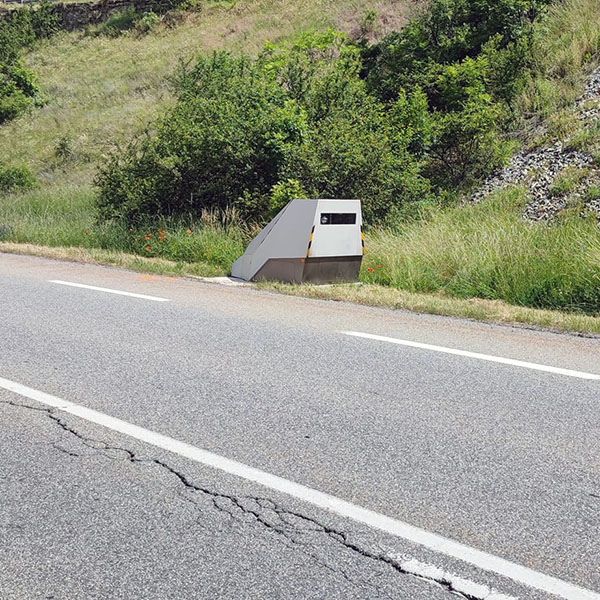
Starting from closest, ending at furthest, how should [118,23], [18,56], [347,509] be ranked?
[347,509] < [18,56] < [118,23]

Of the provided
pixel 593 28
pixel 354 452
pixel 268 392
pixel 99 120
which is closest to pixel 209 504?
pixel 354 452

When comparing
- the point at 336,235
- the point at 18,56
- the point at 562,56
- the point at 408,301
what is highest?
the point at 18,56

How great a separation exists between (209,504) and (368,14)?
1320 inches

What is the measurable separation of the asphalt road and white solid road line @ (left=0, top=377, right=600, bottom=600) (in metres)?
0.04

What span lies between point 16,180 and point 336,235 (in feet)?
72.1

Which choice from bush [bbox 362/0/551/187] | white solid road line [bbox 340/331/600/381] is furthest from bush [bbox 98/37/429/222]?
white solid road line [bbox 340/331/600/381]

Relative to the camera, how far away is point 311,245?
10430 millimetres

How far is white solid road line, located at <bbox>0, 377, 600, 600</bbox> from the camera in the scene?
3086 millimetres

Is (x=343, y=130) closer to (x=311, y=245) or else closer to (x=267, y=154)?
(x=267, y=154)

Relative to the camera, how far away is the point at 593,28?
68.5ft

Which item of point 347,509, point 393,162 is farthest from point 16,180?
point 347,509

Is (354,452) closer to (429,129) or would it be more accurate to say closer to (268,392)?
(268,392)

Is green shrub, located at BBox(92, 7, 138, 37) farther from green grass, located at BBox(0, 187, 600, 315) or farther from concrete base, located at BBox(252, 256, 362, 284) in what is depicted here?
concrete base, located at BBox(252, 256, 362, 284)

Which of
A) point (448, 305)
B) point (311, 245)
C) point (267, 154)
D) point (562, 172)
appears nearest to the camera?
point (448, 305)
